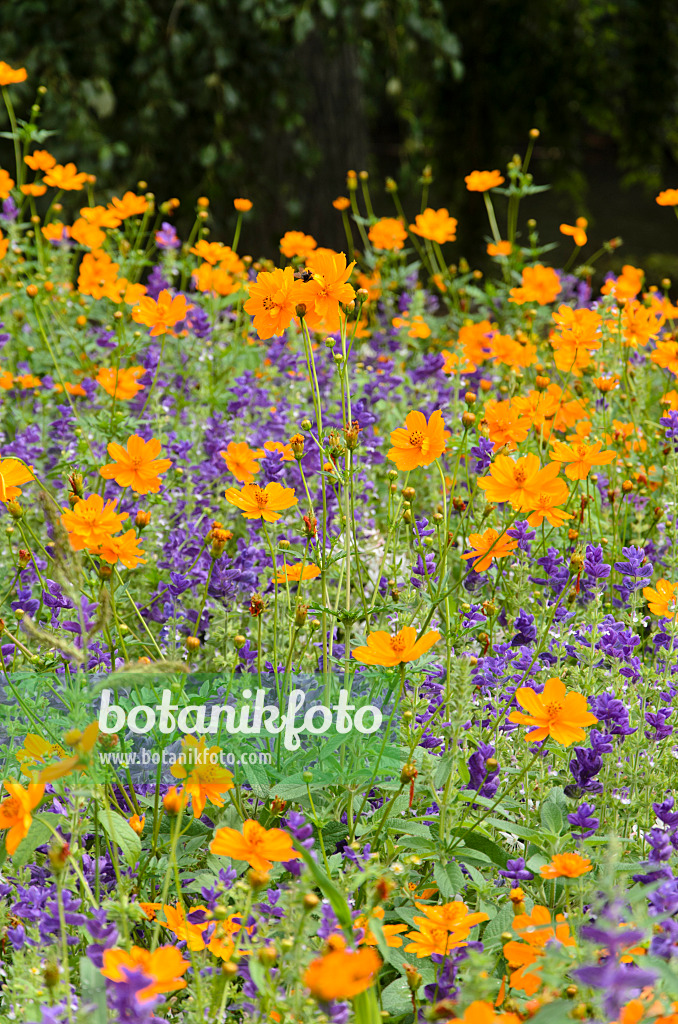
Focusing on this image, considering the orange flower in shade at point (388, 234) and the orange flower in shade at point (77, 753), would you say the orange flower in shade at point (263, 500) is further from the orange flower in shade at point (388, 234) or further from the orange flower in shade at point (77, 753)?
the orange flower in shade at point (388, 234)

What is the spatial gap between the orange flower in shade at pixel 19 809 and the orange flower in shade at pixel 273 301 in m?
0.70

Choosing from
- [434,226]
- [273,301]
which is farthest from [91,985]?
[434,226]

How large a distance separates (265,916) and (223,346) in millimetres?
2232

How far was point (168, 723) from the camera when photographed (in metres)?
1.24

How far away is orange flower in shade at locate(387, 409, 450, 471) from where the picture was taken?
1.32m

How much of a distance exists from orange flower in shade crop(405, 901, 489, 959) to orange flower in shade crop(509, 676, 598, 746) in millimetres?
204

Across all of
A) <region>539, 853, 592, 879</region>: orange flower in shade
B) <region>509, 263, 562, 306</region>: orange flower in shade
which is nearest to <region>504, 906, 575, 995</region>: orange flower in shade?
<region>539, 853, 592, 879</region>: orange flower in shade

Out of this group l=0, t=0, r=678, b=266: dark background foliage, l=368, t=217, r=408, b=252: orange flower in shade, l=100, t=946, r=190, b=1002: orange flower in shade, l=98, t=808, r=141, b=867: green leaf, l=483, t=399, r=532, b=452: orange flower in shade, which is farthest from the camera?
l=0, t=0, r=678, b=266: dark background foliage

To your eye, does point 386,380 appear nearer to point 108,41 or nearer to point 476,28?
point 108,41

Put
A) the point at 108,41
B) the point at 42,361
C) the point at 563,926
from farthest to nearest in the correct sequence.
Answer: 1. the point at 108,41
2. the point at 42,361
3. the point at 563,926

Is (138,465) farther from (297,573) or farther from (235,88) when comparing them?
(235,88)

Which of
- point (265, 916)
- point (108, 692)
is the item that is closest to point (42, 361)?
point (108, 692)

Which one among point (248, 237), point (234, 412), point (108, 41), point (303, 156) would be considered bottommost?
point (234, 412)

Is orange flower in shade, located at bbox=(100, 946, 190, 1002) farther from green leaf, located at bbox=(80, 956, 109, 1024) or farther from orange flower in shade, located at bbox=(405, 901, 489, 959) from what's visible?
orange flower in shade, located at bbox=(405, 901, 489, 959)
